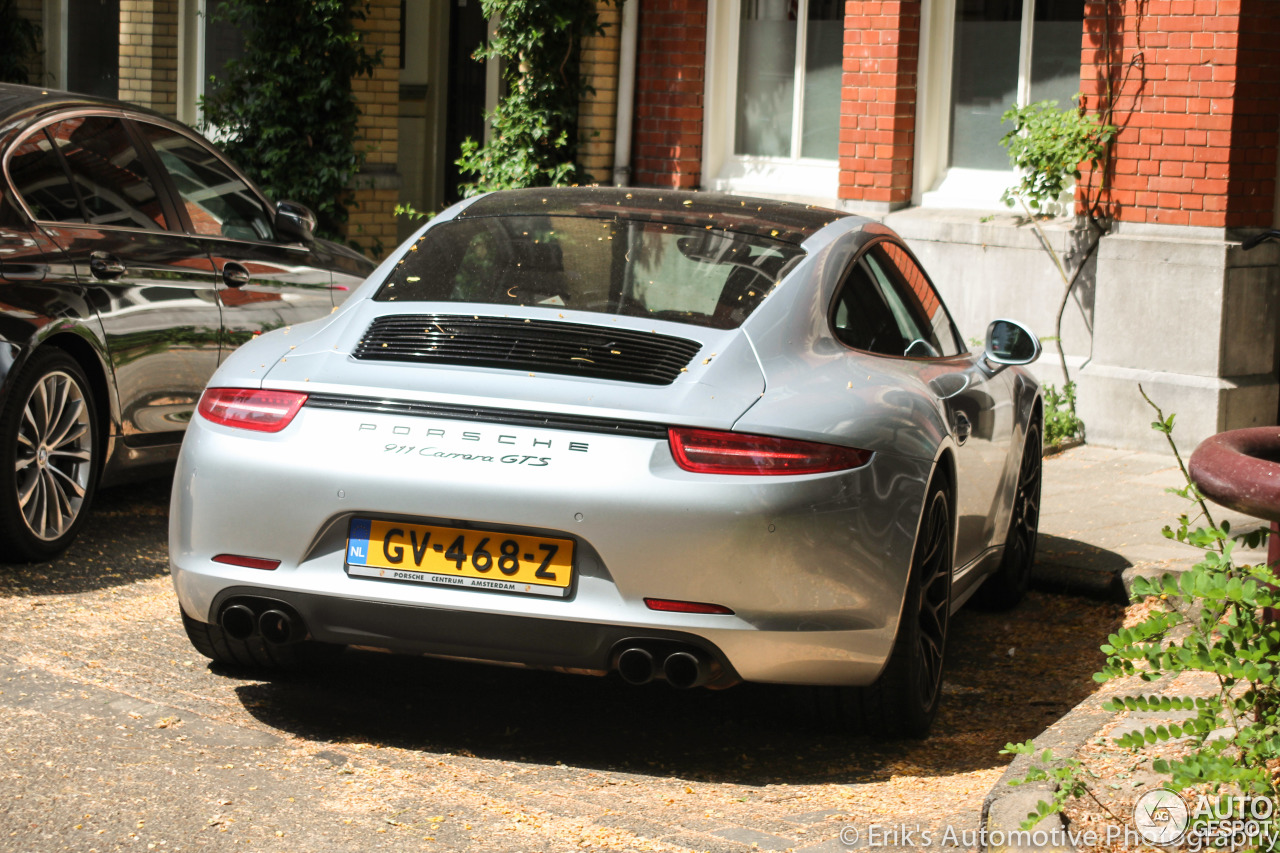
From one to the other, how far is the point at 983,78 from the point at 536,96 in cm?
349

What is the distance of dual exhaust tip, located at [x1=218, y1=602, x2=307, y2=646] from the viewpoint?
4.09 meters

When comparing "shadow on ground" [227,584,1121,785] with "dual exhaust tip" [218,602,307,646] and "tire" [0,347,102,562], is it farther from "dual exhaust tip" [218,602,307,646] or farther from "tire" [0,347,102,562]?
"tire" [0,347,102,562]

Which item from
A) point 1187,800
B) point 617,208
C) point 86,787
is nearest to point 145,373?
point 617,208

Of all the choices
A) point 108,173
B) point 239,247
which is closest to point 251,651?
point 108,173

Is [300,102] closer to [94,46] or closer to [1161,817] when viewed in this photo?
[94,46]

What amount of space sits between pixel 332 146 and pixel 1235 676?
35.2 feet

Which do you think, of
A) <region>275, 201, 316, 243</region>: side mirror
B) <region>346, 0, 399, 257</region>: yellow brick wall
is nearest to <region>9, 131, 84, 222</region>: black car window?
<region>275, 201, 316, 243</region>: side mirror

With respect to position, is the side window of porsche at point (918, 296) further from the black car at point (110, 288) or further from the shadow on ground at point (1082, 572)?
the black car at point (110, 288)

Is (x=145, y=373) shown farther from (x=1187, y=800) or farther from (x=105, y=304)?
(x=1187, y=800)

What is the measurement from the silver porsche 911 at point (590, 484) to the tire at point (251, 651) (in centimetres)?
2

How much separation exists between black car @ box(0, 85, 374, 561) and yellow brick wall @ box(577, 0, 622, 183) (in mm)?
5162

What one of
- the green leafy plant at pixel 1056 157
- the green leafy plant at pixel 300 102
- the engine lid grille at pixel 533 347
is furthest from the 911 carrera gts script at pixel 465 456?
the green leafy plant at pixel 300 102

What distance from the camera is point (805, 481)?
3.93m

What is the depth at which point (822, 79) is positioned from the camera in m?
11.7
